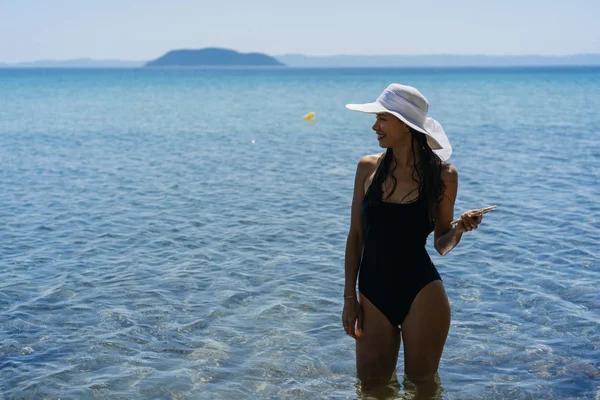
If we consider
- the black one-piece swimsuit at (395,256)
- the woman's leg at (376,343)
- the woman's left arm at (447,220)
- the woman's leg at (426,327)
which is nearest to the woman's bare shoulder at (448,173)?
the woman's left arm at (447,220)

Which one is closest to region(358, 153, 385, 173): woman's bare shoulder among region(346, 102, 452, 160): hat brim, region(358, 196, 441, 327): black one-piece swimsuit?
region(358, 196, 441, 327): black one-piece swimsuit

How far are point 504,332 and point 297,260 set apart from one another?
3764mm

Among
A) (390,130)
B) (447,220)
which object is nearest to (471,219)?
(447,220)

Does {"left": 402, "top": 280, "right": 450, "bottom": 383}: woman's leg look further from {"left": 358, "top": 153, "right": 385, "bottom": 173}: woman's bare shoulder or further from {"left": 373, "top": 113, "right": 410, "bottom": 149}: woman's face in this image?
{"left": 373, "top": 113, "right": 410, "bottom": 149}: woman's face

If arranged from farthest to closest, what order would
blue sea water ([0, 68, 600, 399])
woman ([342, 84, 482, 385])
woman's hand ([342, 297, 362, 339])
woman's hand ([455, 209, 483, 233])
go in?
blue sea water ([0, 68, 600, 399]) → woman's hand ([342, 297, 362, 339]) → woman ([342, 84, 482, 385]) → woman's hand ([455, 209, 483, 233])

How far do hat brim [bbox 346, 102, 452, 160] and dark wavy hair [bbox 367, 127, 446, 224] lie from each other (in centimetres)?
4

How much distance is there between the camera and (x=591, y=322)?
8.01m

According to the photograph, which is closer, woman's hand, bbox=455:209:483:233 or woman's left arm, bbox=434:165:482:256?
woman's hand, bbox=455:209:483:233

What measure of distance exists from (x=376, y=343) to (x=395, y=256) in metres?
0.62

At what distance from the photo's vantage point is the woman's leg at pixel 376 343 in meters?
4.88

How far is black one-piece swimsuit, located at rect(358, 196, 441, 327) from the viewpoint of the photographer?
4.73m

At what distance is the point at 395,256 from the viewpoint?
4.81 m

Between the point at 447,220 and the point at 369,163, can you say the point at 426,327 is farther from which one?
the point at 369,163

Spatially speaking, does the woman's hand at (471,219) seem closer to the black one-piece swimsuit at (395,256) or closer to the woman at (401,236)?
the woman at (401,236)
